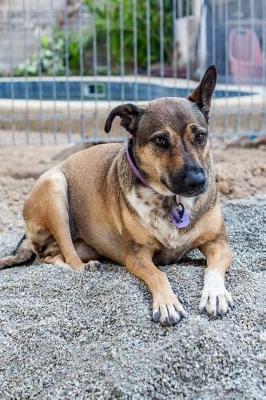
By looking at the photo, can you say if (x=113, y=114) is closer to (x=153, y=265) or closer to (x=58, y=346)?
(x=153, y=265)

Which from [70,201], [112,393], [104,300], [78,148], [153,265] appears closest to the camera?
[112,393]

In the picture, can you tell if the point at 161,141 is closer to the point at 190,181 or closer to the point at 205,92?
the point at 190,181

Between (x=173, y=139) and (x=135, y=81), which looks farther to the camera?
(x=135, y=81)

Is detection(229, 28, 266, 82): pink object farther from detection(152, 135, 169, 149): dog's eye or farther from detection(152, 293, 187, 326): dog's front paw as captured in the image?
detection(152, 293, 187, 326): dog's front paw

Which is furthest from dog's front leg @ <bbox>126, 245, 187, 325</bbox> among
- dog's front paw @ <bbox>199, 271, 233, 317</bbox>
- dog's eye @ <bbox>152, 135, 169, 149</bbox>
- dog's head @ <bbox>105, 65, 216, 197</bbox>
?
dog's eye @ <bbox>152, 135, 169, 149</bbox>

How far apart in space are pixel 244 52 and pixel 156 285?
6636 millimetres

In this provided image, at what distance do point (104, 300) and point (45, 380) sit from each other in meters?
0.65

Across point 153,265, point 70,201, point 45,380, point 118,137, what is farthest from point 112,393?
point 118,137

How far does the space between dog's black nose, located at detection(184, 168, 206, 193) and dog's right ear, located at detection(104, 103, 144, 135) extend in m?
0.58

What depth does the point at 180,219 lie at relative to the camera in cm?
411

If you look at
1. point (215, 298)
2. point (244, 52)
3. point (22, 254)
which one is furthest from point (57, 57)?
point (215, 298)

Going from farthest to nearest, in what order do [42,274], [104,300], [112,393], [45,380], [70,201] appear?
[70,201], [42,274], [104,300], [45,380], [112,393]

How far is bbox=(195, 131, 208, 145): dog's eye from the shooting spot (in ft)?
12.8

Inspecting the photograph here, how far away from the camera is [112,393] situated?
2965 millimetres
